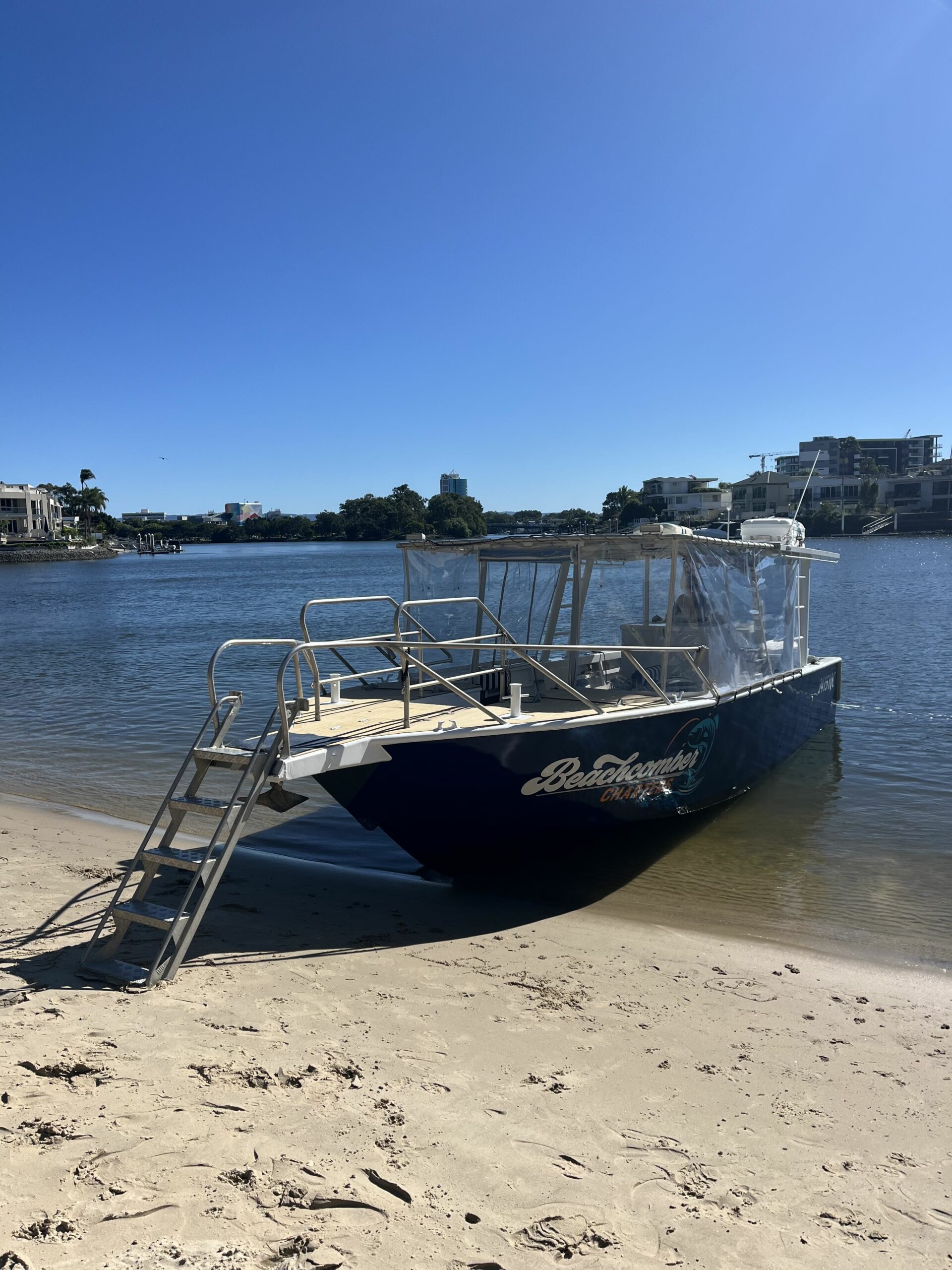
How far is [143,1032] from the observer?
4.91 metres

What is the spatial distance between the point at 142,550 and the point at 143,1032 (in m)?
172

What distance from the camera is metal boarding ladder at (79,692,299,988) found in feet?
18.5

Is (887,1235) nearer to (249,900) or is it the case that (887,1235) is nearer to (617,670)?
(249,900)

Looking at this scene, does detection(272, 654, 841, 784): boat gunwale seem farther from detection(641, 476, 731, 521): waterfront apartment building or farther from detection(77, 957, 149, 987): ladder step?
detection(641, 476, 731, 521): waterfront apartment building

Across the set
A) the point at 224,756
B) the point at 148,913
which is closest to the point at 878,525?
the point at 224,756

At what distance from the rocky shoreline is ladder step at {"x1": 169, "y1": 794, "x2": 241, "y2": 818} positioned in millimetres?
117190

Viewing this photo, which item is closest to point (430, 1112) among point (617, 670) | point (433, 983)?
point (433, 983)

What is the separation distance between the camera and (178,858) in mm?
5918

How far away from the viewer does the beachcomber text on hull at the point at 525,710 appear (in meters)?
6.23

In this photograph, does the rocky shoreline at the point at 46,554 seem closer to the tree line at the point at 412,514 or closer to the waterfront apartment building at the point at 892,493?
the tree line at the point at 412,514

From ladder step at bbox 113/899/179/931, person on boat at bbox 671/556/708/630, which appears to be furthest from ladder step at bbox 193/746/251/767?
person on boat at bbox 671/556/708/630

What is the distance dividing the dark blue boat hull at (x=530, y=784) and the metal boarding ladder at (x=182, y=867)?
53 centimetres

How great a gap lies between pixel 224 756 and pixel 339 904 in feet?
6.67

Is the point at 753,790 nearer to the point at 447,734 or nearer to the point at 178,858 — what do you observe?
the point at 447,734
